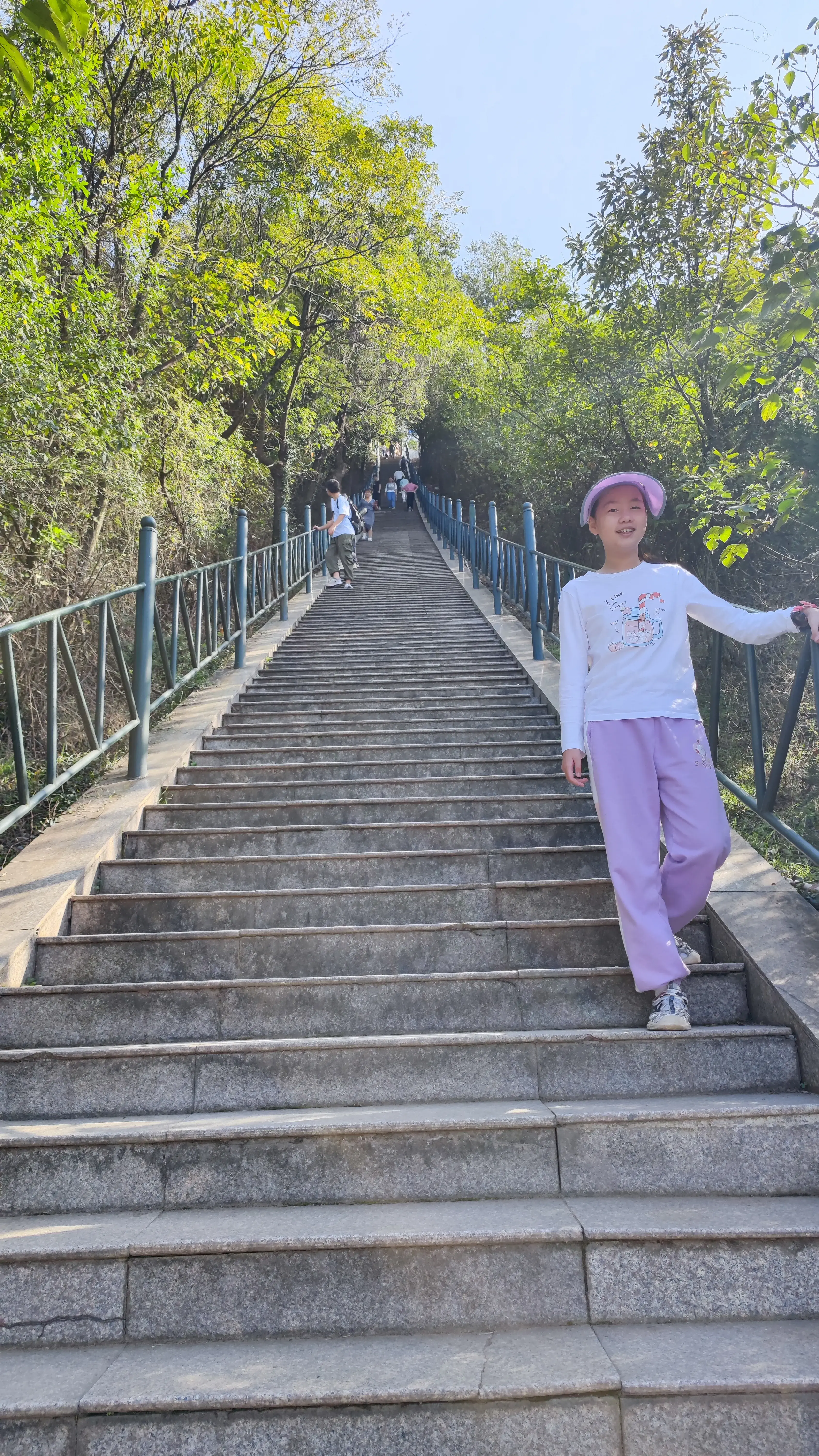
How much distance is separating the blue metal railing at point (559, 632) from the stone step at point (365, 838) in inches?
29.1

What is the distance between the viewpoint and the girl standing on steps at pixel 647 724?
8.97 feet

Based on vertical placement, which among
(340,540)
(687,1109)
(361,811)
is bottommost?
(687,1109)

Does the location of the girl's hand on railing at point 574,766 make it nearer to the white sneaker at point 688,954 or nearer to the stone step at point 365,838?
the white sneaker at point 688,954

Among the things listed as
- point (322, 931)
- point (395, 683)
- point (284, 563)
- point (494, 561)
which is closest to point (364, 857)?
point (322, 931)

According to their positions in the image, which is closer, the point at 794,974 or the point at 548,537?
the point at 794,974

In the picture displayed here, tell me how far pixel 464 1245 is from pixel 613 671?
1.60 m

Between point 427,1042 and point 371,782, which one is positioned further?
point 371,782

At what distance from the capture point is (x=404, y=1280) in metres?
2.13

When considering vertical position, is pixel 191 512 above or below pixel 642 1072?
above

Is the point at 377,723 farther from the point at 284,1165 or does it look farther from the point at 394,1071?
the point at 284,1165

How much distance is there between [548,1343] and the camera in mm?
2010

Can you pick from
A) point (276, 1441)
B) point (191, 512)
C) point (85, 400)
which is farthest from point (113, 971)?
point (191, 512)

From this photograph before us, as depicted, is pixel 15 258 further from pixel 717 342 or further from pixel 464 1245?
pixel 464 1245

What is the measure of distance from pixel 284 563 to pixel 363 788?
641 cm
